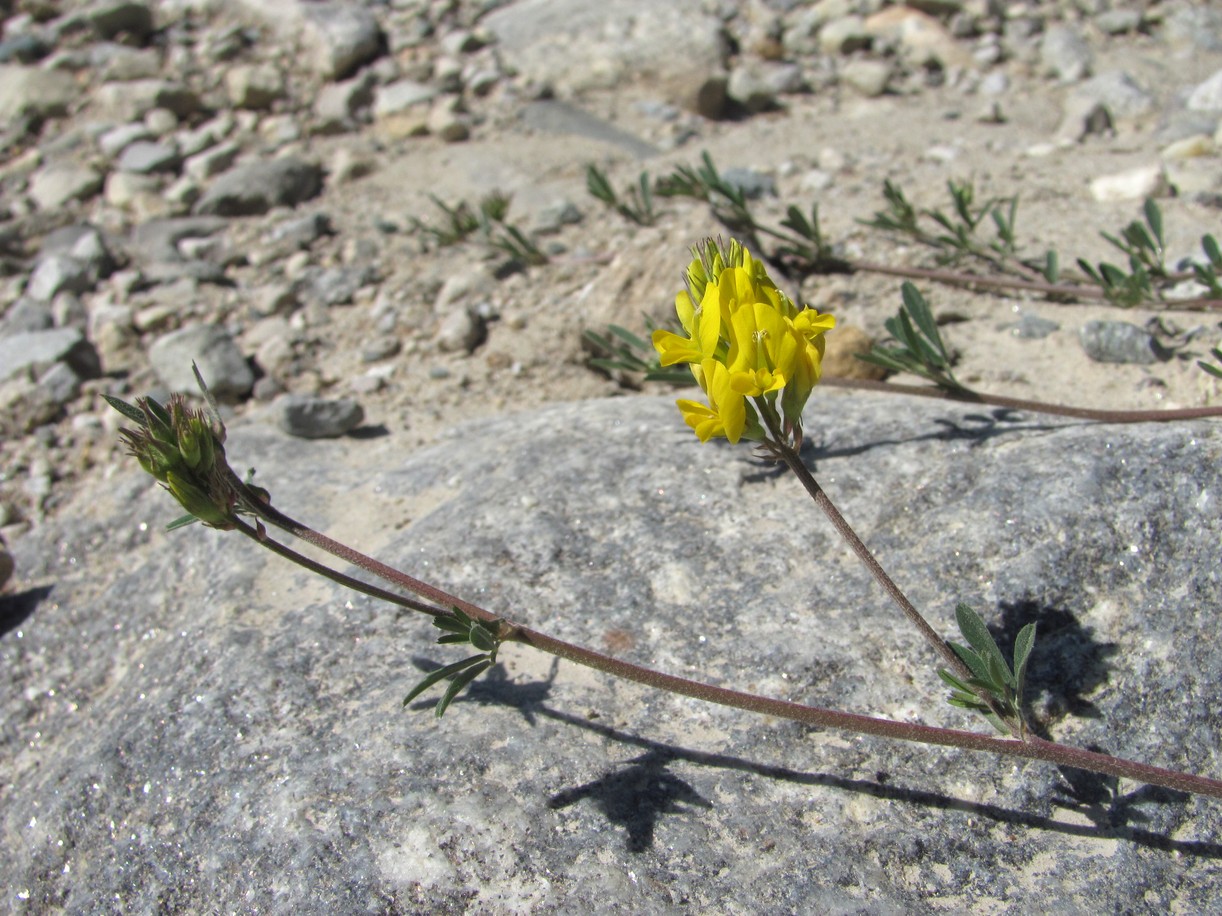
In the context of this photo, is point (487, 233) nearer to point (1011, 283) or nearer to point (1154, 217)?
point (1011, 283)

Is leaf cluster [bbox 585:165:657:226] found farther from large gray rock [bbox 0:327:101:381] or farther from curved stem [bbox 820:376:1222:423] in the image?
large gray rock [bbox 0:327:101:381]

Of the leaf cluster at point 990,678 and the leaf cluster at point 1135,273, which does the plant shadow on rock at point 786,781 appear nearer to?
the leaf cluster at point 990,678

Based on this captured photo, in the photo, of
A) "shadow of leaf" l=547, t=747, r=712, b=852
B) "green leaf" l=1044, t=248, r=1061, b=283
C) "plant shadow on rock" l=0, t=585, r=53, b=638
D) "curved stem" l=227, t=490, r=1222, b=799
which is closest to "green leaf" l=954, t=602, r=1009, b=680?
"curved stem" l=227, t=490, r=1222, b=799

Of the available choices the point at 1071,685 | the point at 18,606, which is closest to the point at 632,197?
the point at 18,606

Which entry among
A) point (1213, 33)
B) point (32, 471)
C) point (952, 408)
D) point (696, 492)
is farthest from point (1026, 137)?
point (32, 471)

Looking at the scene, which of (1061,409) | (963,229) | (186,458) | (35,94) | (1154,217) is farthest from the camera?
(35,94)

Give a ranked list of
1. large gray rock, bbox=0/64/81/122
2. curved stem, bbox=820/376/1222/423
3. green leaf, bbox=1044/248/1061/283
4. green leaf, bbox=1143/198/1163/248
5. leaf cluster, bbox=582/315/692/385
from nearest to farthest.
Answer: curved stem, bbox=820/376/1222/423 < leaf cluster, bbox=582/315/692/385 < green leaf, bbox=1143/198/1163/248 < green leaf, bbox=1044/248/1061/283 < large gray rock, bbox=0/64/81/122

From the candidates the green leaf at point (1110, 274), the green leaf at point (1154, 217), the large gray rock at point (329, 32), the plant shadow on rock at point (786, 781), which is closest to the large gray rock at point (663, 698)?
the plant shadow on rock at point (786, 781)
